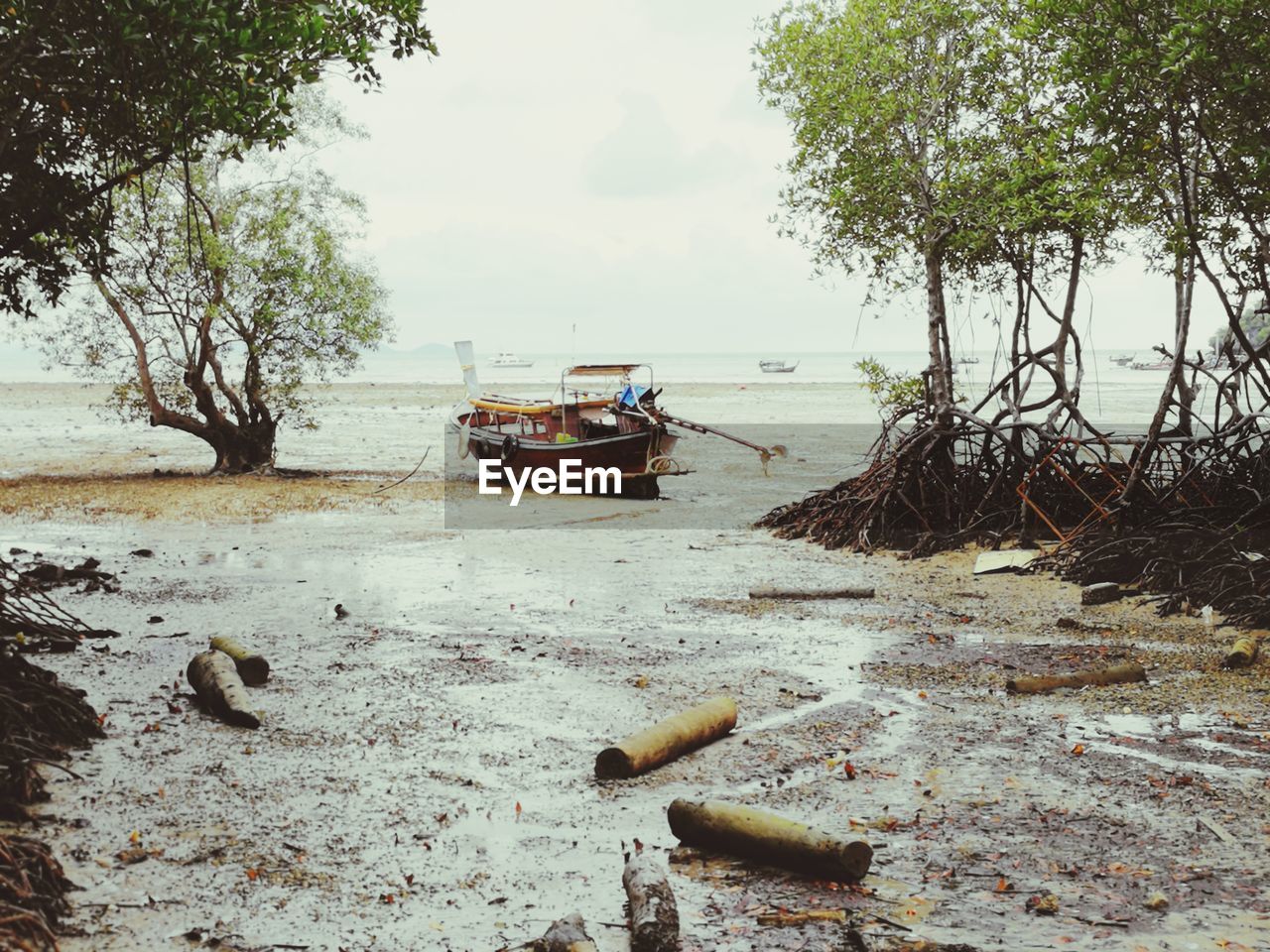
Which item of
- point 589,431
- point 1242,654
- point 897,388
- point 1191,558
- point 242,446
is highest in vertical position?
point 897,388

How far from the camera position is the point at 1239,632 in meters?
10.3

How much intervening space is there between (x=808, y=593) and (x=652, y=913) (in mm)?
8296

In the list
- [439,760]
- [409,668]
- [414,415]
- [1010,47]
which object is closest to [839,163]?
[1010,47]

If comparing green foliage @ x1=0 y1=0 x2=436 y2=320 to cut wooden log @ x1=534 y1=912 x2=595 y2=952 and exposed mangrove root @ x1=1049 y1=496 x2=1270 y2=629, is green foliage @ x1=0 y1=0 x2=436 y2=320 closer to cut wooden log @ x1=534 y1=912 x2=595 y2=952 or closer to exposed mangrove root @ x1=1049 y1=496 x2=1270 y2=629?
cut wooden log @ x1=534 y1=912 x2=595 y2=952

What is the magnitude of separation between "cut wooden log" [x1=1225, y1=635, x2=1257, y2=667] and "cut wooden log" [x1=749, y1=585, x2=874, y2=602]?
164 inches

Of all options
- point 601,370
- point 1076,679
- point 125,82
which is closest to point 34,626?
point 125,82

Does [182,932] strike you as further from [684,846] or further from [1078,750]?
[1078,750]

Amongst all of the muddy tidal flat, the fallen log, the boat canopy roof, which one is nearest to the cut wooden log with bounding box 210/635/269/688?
the muddy tidal flat

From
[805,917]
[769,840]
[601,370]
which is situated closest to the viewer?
[805,917]

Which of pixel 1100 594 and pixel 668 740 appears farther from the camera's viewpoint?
pixel 1100 594

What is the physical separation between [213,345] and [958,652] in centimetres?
1882

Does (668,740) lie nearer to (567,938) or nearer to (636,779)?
(636,779)

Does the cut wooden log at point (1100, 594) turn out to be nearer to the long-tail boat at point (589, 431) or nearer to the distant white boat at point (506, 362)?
the long-tail boat at point (589, 431)

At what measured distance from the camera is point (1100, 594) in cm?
1189
